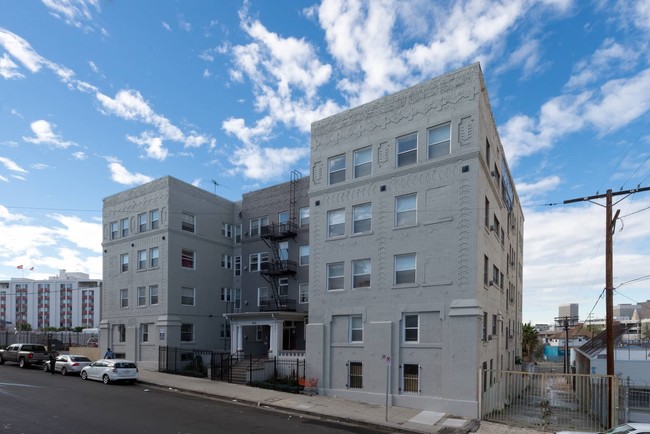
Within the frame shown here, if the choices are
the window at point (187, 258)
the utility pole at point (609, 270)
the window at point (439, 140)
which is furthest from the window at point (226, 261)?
the utility pole at point (609, 270)

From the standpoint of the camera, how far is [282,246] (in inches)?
1282

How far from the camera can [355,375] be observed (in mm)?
21203

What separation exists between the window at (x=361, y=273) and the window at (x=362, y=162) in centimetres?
423

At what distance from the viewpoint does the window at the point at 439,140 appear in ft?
65.8

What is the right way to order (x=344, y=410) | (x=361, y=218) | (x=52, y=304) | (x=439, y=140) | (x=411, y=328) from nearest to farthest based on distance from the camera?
(x=344, y=410) → (x=411, y=328) → (x=439, y=140) → (x=361, y=218) → (x=52, y=304)

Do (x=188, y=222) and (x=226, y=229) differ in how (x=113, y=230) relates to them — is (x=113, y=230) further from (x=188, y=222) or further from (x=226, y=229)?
(x=226, y=229)

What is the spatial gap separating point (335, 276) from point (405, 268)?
3.94 m

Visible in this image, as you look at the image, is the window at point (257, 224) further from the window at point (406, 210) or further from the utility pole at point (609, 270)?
the utility pole at point (609, 270)

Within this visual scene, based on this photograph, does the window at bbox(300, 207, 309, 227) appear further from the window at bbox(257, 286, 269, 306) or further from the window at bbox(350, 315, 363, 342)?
the window at bbox(350, 315, 363, 342)

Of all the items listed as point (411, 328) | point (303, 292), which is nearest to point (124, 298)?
point (303, 292)

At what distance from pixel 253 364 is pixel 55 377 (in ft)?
38.0

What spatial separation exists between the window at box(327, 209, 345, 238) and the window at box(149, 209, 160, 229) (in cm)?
1486

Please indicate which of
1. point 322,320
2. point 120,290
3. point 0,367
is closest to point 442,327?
point 322,320

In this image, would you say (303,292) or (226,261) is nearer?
(303,292)
